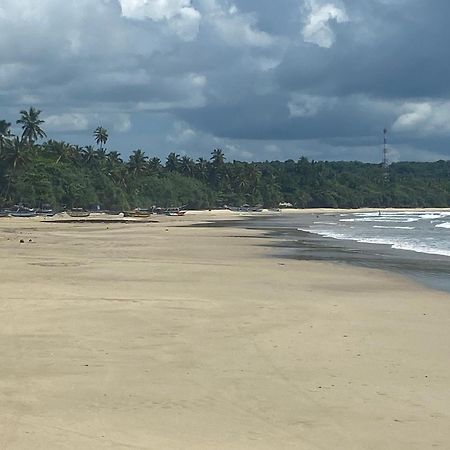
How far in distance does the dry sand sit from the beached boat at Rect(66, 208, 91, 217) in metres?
71.2

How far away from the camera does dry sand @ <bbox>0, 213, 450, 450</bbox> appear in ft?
A: 20.9

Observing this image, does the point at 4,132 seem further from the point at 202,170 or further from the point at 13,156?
the point at 202,170

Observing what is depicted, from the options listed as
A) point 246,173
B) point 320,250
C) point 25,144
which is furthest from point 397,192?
point 320,250

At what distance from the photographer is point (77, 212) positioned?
9412cm

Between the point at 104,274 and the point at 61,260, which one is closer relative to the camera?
the point at 104,274

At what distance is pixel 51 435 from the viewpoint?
6.14 m

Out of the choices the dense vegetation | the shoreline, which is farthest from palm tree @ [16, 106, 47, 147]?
the shoreline

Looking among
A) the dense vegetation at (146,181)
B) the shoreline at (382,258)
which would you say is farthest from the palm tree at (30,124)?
the shoreline at (382,258)

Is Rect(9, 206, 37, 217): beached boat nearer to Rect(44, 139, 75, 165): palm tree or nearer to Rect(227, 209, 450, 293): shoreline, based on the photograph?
Rect(44, 139, 75, 165): palm tree

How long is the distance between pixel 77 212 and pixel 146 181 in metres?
36.3

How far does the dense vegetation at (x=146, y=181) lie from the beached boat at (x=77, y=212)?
62.4 inches

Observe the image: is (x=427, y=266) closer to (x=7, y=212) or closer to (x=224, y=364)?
(x=224, y=364)

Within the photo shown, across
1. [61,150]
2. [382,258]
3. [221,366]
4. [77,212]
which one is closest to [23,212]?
[77,212]

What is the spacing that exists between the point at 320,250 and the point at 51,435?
27217 mm
